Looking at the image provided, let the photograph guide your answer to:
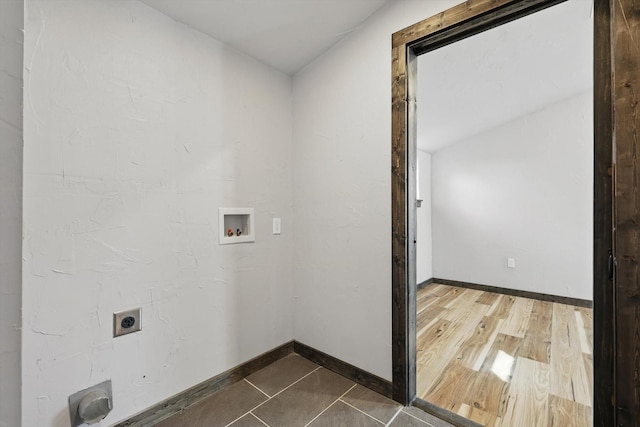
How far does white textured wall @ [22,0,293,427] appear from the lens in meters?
1.10

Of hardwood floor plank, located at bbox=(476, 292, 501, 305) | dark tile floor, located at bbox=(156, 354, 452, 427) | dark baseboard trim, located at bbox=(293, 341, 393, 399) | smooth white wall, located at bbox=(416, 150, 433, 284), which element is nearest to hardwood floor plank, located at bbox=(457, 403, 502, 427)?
dark tile floor, located at bbox=(156, 354, 452, 427)

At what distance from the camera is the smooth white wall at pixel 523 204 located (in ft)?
10.4

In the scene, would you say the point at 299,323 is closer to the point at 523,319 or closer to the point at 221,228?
the point at 221,228

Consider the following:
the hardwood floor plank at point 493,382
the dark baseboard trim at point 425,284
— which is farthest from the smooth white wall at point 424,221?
the hardwood floor plank at point 493,382

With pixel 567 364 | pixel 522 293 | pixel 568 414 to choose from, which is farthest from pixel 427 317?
pixel 522 293

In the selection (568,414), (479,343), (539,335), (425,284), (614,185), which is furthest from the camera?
(425,284)

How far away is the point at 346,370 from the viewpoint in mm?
1745

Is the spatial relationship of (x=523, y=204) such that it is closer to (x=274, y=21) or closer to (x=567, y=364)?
(x=567, y=364)

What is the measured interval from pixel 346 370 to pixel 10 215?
1.80 m

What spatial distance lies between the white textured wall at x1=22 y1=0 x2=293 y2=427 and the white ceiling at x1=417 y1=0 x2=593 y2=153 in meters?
1.49

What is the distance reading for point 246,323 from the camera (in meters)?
1.79

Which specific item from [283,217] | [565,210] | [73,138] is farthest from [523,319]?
[73,138]

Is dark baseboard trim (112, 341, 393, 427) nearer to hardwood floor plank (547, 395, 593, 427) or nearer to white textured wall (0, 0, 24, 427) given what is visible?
hardwood floor plank (547, 395, 593, 427)

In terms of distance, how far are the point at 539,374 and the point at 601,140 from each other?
5.20 feet
